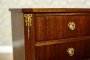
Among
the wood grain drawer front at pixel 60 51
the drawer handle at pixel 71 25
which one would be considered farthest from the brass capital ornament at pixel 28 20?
the drawer handle at pixel 71 25

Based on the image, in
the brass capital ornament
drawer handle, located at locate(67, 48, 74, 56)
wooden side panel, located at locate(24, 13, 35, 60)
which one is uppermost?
the brass capital ornament

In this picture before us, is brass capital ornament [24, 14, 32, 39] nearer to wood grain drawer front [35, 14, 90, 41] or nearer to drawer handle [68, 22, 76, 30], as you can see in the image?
wood grain drawer front [35, 14, 90, 41]

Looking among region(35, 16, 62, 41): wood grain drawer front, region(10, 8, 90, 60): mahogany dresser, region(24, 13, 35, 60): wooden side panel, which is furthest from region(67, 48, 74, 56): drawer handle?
region(24, 13, 35, 60): wooden side panel

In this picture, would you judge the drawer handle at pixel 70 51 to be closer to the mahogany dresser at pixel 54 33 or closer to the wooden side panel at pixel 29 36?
the mahogany dresser at pixel 54 33

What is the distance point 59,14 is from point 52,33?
12 cm

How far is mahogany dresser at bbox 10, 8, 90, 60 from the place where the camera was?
870 millimetres

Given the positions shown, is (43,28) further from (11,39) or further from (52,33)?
(11,39)

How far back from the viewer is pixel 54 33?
0.94 m

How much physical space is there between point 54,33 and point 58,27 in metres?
0.04

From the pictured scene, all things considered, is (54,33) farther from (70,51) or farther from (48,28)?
(70,51)

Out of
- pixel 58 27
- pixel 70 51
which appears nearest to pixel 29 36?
pixel 58 27

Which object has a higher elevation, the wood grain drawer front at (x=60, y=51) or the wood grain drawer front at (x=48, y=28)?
the wood grain drawer front at (x=48, y=28)

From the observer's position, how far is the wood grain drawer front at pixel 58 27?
90 centimetres
